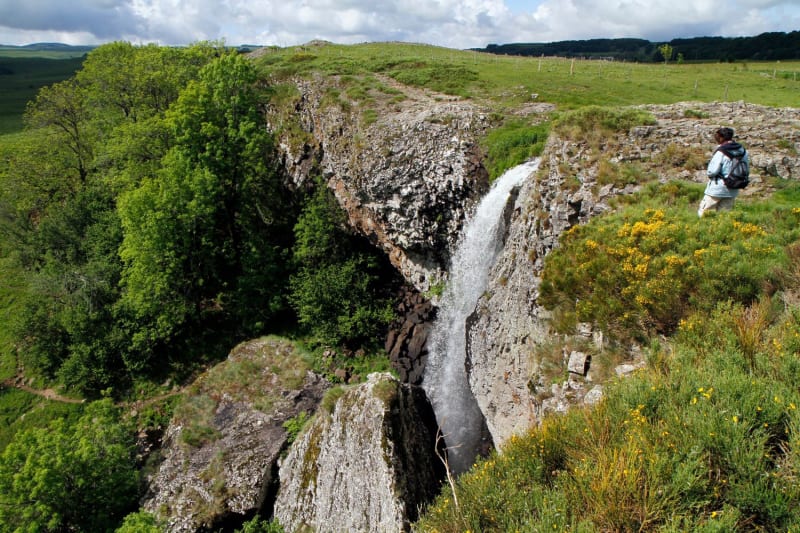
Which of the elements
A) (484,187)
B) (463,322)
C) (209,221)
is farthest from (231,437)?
(484,187)

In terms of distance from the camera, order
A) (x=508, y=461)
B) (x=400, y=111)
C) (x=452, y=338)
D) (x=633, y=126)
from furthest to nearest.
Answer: (x=400, y=111) → (x=452, y=338) → (x=633, y=126) → (x=508, y=461)

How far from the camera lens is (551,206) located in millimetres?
12742

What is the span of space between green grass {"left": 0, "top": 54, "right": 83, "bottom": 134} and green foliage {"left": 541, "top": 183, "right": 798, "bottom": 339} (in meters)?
92.8

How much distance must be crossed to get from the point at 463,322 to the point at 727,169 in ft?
36.4

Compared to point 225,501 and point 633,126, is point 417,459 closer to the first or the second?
point 225,501

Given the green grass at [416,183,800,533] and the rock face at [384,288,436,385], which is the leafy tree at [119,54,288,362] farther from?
the green grass at [416,183,800,533]

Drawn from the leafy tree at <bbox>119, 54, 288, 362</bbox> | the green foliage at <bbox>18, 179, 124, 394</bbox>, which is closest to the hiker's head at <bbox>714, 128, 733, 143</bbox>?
the leafy tree at <bbox>119, 54, 288, 362</bbox>

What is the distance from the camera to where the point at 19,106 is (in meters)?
91.3

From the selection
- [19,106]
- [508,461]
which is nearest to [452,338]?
[508,461]

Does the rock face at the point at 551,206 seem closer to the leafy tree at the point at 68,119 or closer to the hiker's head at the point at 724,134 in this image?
the hiker's head at the point at 724,134

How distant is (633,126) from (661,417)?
12.0 metres

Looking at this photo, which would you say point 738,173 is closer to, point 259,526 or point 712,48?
point 259,526

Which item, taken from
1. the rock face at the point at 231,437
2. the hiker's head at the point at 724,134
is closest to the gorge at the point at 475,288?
the rock face at the point at 231,437

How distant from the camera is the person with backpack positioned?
8.71 m
